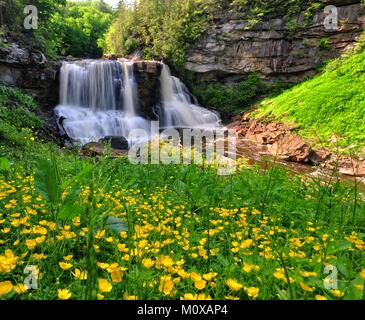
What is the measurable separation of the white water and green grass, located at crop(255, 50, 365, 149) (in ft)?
14.2

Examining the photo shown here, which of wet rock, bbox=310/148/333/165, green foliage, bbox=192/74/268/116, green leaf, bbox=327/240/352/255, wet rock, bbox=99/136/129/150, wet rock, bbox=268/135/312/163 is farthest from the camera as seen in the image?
green foliage, bbox=192/74/268/116

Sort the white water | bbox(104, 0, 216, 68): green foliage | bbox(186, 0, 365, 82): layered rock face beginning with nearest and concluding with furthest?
the white water < bbox(186, 0, 365, 82): layered rock face < bbox(104, 0, 216, 68): green foliage

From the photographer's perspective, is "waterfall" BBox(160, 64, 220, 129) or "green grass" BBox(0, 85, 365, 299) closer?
"green grass" BBox(0, 85, 365, 299)

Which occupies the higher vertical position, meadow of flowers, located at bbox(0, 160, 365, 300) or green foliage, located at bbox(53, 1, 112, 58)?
green foliage, located at bbox(53, 1, 112, 58)

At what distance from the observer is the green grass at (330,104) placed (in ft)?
43.4

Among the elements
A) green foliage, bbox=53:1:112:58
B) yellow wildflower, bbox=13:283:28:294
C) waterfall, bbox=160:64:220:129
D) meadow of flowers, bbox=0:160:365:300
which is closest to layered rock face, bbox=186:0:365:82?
waterfall, bbox=160:64:220:129

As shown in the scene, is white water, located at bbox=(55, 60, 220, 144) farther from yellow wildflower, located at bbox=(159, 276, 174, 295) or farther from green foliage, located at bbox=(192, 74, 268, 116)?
yellow wildflower, located at bbox=(159, 276, 174, 295)

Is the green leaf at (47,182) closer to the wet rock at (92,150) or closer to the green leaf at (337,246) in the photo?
the green leaf at (337,246)

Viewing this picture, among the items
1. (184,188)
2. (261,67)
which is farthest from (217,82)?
(184,188)

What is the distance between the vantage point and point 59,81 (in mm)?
15078

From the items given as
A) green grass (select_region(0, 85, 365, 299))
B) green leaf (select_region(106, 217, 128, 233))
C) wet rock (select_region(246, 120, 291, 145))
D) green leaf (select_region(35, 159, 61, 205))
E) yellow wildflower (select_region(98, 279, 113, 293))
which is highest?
green leaf (select_region(35, 159, 61, 205))

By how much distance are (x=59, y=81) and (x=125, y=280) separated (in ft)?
50.2

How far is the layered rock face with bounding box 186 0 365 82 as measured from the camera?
56.6ft
